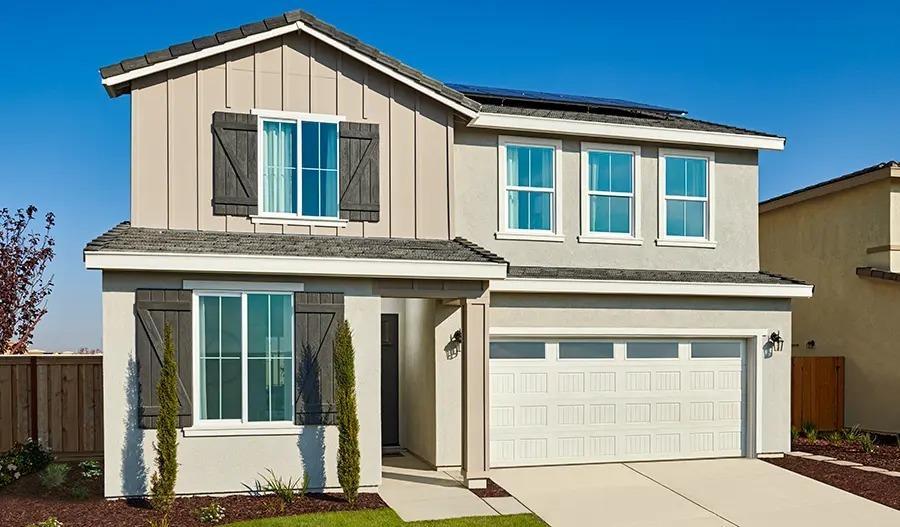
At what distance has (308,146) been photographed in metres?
10.9

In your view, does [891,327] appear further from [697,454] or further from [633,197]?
[633,197]

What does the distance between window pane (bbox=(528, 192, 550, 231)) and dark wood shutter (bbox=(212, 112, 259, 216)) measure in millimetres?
4513

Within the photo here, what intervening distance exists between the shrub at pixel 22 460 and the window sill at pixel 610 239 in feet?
29.4

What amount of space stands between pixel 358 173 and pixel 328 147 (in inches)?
22.1

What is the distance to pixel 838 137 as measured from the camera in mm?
21609

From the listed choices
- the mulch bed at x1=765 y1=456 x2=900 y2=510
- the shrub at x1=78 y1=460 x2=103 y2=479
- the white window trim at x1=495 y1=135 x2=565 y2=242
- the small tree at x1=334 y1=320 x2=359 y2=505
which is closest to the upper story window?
the small tree at x1=334 y1=320 x2=359 y2=505

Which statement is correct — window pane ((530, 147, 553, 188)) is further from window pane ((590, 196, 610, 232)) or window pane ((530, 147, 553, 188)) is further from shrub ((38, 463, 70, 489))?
shrub ((38, 463, 70, 489))

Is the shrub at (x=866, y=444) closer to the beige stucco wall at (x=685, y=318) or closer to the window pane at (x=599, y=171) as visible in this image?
the beige stucco wall at (x=685, y=318)

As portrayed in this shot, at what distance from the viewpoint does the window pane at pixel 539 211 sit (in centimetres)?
1272

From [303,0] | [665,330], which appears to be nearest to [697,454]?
[665,330]

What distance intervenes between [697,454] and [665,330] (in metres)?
2.20

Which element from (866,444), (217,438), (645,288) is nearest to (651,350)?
(645,288)

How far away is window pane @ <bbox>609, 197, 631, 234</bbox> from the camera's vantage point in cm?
1310

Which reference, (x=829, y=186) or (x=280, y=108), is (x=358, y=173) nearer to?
(x=280, y=108)
